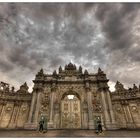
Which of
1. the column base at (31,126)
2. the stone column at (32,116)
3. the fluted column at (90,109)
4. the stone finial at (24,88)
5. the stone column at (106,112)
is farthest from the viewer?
the stone finial at (24,88)

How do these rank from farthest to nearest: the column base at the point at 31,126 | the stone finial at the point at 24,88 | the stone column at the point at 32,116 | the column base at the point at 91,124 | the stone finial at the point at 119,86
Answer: the stone finial at the point at 119,86 < the stone finial at the point at 24,88 < the stone column at the point at 32,116 < the column base at the point at 91,124 < the column base at the point at 31,126

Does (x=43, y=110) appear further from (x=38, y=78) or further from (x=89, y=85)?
(x=89, y=85)

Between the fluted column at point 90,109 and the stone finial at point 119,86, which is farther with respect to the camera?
the stone finial at point 119,86

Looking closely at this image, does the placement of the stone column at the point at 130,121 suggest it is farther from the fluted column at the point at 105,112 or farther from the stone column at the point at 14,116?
the stone column at the point at 14,116

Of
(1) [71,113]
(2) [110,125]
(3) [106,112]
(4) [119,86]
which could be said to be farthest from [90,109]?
(1) [71,113]

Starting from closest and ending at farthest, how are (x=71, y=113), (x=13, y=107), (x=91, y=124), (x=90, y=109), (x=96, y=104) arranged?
(x=91, y=124) → (x=90, y=109) → (x=96, y=104) → (x=13, y=107) → (x=71, y=113)

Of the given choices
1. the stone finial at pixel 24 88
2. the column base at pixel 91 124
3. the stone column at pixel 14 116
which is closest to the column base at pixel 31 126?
the stone column at pixel 14 116

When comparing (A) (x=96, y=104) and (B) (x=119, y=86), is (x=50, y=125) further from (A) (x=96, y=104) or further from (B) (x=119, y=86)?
(B) (x=119, y=86)

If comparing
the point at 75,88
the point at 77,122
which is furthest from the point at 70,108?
the point at 75,88

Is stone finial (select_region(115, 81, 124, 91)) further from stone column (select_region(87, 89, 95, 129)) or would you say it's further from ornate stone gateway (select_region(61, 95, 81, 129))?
ornate stone gateway (select_region(61, 95, 81, 129))

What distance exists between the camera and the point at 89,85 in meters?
32.1

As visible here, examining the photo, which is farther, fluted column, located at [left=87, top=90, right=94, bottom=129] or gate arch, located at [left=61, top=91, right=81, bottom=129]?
gate arch, located at [left=61, top=91, right=81, bottom=129]

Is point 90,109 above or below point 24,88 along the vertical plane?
below

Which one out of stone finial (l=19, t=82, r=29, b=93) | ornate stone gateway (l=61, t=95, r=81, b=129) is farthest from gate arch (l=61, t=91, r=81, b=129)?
stone finial (l=19, t=82, r=29, b=93)
